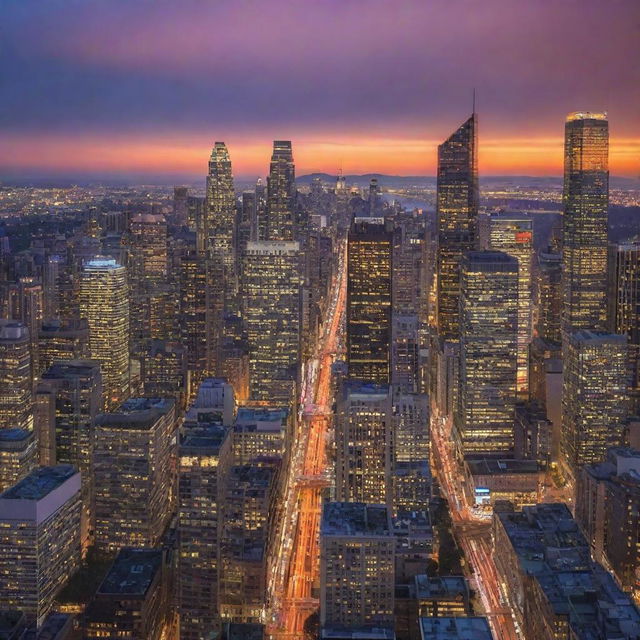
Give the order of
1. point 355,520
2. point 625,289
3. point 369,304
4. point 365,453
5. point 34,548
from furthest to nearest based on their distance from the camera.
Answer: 1. point 369,304
2. point 625,289
3. point 365,453
4. point 34,548
5. point 355,520

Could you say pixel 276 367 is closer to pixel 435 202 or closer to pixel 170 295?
pixel 170 295

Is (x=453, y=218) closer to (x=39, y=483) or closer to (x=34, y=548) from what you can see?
(x=39, y=483)

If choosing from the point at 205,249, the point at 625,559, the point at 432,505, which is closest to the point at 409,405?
the point at 432,505

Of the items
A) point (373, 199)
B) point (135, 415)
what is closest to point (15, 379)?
point (135, 415)

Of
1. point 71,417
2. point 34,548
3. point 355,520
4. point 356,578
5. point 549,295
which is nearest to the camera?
point 356,578

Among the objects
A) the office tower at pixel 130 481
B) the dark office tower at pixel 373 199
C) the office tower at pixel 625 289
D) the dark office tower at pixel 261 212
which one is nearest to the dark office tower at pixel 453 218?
the dark office tower at pixel 373 199

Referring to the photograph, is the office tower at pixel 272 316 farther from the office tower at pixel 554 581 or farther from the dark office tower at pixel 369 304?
the office tower at pixel 554 581
